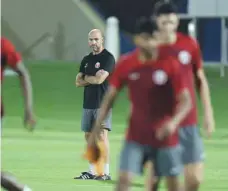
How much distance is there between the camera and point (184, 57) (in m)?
10.7

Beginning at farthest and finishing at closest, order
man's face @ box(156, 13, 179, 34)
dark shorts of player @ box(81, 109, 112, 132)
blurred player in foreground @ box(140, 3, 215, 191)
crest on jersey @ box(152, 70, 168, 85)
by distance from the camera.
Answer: dark shorts of player @ box(81, 109, 112, 132) < blurred player in foreground @ box(140, 3, 215, 191) < man's face @ box(156, 13, 179, 34) < crest on jersey @ box(152, 70, 168, 85)

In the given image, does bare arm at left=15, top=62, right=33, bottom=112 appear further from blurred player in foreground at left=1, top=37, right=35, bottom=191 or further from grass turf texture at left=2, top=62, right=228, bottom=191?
grass turf texture at left=2, top=62, right=228, bottom=191

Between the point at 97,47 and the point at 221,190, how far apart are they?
9.06 feet

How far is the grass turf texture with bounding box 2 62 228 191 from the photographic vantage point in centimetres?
1565

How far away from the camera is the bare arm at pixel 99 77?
50.3 ft

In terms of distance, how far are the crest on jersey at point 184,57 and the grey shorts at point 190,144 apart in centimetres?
68

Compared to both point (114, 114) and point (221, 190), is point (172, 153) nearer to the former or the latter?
point (221, 190)

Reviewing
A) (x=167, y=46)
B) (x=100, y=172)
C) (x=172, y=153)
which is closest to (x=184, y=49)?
(x=167, y=46)

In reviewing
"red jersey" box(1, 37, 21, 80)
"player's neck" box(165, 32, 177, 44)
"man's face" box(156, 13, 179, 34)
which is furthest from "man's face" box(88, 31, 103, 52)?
"man's face" box(156, 13, 179, 34)

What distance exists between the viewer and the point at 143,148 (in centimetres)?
973

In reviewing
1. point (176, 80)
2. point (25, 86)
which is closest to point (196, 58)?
point (176, 80)

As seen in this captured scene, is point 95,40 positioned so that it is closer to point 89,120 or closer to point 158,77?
point 89,120

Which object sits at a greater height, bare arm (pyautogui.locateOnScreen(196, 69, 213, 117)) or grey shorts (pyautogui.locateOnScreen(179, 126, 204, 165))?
bare arm (pyautogui.locateOnScreen(196, 69, 213, 117))

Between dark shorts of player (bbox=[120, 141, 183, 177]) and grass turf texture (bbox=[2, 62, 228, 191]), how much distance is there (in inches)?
171
